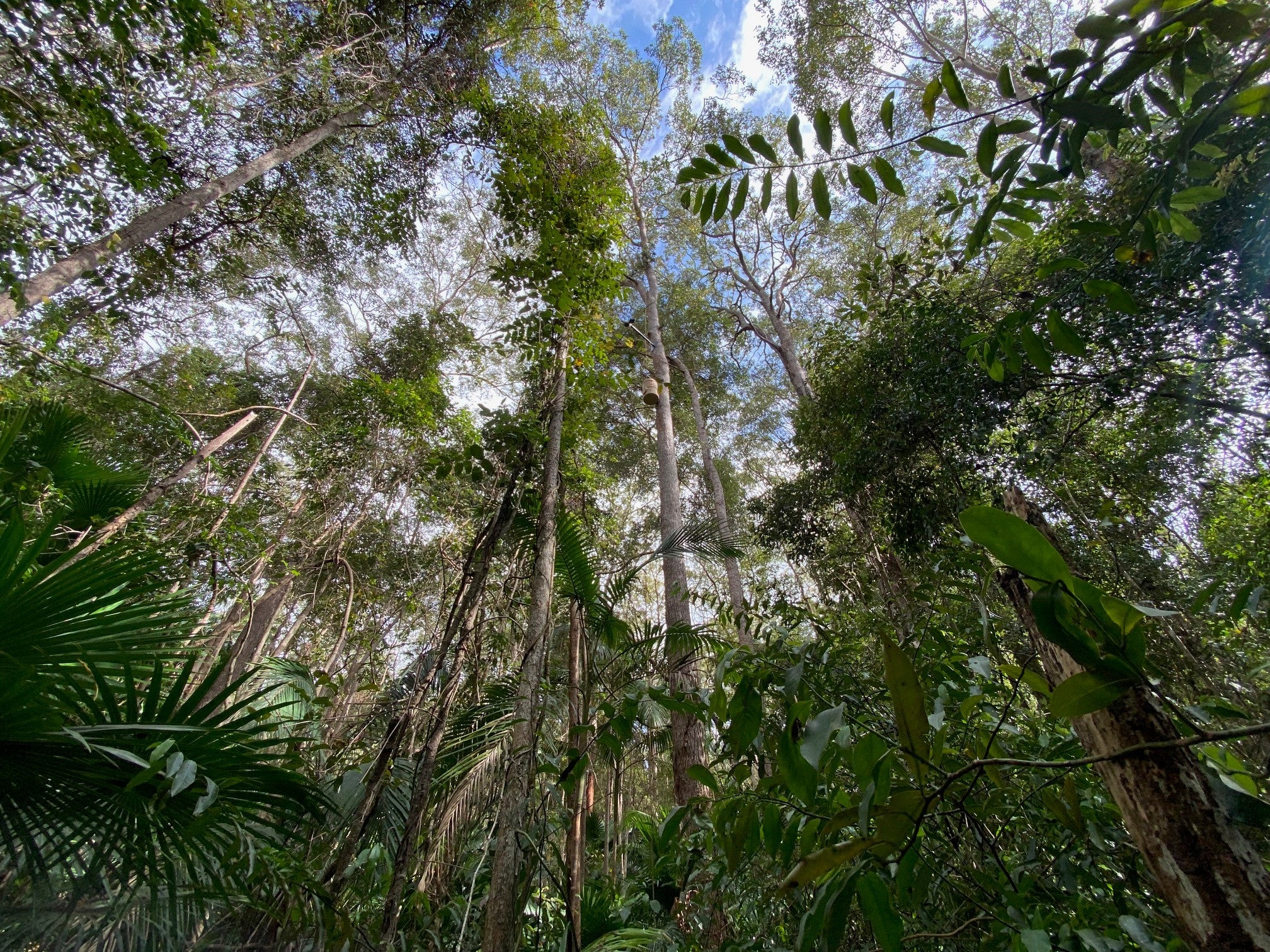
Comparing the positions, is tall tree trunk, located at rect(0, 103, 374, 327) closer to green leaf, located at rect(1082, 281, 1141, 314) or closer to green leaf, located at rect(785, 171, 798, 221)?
green leaf, located at rect(785, 171, 798, 221)

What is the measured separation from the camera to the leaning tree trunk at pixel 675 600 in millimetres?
2662

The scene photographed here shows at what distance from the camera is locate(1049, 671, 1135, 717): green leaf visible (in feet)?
1.41

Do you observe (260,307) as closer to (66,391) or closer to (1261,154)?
(66,391)

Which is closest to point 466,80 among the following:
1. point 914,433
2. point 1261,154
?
point 914,433

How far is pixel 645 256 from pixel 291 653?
28.4 ft

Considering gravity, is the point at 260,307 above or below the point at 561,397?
above

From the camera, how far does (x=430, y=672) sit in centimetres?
189

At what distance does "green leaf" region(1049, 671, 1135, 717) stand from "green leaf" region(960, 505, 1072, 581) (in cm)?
9

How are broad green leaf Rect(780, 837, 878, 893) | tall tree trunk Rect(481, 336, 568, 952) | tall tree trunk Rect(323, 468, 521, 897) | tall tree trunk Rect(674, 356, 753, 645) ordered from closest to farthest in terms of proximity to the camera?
1. broad green leaf Rect(780, 837, 878, 893)
2. tall tree trunk Rect(481, 336, 568, 952)
3. tall tree trunk Rect(323, 468, 521, 897)
4. tall tree trunk Rect(674, 356, 753, 645)

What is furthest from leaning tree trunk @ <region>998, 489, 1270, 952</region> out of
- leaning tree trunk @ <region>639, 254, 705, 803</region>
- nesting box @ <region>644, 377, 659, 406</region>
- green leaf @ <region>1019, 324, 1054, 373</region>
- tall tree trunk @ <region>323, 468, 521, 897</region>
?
nesting box @ <region>644, 377, 659, 406</region>

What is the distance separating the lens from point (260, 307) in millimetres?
7875

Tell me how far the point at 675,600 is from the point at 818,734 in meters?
4.81

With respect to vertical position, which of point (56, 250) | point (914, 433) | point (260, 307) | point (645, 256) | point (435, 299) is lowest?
point (914, 433)

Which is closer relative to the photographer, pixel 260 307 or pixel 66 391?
pixel 66 391
